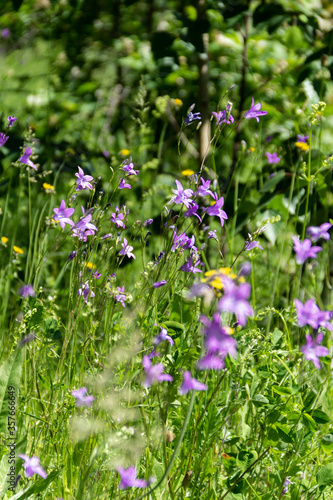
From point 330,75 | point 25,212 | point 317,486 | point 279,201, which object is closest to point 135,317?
point 317,486

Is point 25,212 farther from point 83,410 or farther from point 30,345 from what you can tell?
point 83,410

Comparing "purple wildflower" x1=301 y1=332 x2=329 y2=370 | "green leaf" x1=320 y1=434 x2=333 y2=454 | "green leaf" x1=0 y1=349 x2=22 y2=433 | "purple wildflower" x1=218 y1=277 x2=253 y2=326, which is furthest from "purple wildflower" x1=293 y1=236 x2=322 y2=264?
"green leaf" x1=0 y1=349 x2=22 y2=433

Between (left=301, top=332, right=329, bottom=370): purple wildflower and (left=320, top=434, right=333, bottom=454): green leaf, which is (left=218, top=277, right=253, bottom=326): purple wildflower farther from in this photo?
(left=320, top=434, right=333, bottom=454): green leaf

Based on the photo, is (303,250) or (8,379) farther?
(8,379)

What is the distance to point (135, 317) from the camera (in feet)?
3.89

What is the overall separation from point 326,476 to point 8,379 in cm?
66

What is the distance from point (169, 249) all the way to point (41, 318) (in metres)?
0.33

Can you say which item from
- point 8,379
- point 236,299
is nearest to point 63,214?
point 8,379

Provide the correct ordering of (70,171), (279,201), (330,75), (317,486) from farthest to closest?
1. (70,171)
2. (330,75)
3. (279,201)
4. (317,486)

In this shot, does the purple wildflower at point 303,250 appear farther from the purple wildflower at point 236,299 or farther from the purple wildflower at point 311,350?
the purple wildflower at point 236,299

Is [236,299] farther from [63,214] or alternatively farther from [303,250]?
[63,214]

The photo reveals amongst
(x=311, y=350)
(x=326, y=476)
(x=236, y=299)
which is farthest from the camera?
(x=326, y=476)

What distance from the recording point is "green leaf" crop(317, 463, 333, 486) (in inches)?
40.3

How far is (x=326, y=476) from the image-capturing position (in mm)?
1028
